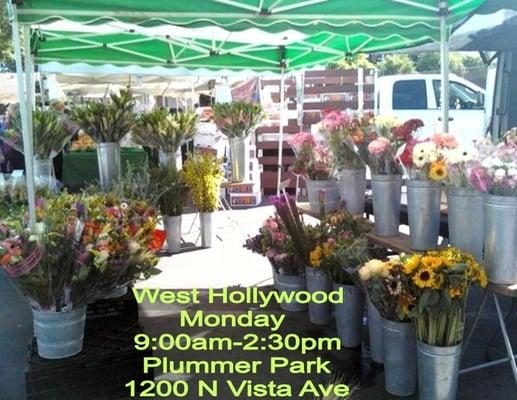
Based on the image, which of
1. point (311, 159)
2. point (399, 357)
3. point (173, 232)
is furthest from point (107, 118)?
point (399, 357)

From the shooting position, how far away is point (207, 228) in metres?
5.52

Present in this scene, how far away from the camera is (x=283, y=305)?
3.71m

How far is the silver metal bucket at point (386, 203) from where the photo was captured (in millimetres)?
2918

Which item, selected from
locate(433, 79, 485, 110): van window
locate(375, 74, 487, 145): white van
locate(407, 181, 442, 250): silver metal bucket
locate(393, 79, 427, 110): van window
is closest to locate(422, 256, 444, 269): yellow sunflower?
locate(407, 181, 442, 250): silver metal bucket

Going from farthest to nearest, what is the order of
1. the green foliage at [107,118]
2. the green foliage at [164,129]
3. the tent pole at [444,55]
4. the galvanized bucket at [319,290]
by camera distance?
the green foliage at [164,129], the green foliage at [107,118], the galvanized bucket at [319,290], the tent pole at [444,55]

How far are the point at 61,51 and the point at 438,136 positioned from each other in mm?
4315

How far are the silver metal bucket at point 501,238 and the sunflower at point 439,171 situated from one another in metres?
0.24

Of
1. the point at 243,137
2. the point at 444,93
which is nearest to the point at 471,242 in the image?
the point at 444,93

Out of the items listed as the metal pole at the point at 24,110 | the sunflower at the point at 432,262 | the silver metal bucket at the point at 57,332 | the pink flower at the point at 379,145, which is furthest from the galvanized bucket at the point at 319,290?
the metal pole at the point at 24,110

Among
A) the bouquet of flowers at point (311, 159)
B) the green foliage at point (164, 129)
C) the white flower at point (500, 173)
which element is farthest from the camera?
the green foliage at point (164, 129)

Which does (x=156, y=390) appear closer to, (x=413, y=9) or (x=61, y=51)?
(x=413, y=9)

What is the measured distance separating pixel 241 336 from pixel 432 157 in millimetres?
1702

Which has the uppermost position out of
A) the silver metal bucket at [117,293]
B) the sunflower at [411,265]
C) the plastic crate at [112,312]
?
the sunflower at [411,265]

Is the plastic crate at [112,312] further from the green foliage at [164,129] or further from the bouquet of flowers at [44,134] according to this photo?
the green foliage at [164,129]
